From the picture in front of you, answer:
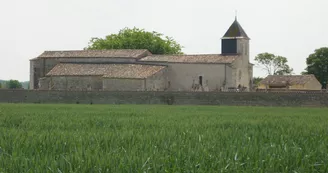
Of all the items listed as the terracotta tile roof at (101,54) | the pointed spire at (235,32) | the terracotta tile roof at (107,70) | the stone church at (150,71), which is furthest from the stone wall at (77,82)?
the pointed spire at (235,32)

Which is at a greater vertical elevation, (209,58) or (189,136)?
(209,58)

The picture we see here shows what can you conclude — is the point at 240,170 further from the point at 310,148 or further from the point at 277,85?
the point at 277,85

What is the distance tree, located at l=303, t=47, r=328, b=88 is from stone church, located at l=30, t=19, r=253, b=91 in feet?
85.4

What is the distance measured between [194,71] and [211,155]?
4839 cm

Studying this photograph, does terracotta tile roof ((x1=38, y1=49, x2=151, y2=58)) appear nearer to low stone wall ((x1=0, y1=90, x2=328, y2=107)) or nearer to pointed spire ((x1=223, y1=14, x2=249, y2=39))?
pointed spire ((x1=223, y1=14, x2=249, y2=39))

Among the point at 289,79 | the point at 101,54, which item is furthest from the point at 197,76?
the point at 289,79

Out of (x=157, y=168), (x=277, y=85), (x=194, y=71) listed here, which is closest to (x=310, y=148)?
(x=157, y=168)

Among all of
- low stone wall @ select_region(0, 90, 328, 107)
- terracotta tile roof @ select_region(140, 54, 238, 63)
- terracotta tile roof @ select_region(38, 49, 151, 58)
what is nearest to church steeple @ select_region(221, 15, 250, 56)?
terracotta tile roof @ select_region(140, 54, 238, 63)

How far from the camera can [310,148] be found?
30.3 ft

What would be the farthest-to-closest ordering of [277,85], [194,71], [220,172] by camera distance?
[277,85], [194,71], [220,172]

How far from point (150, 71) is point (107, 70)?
428 centimetres

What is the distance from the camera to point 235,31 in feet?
206

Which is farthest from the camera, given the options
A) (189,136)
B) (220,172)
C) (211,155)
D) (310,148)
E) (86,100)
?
(86,100)

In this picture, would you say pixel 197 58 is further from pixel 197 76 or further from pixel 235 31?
pixel 235 31
